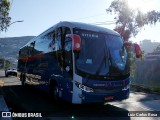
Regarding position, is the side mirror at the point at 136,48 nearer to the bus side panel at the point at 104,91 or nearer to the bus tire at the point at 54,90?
the bus side panel at the point at 104,91

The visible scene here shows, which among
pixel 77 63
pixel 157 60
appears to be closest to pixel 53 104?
pixel 77 63

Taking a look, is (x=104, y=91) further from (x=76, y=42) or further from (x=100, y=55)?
(x=76, y=42)

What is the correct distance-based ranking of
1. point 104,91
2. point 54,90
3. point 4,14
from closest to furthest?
point 104,91 < point 54,90 < point 4,14

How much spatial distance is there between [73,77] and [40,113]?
1.77 m

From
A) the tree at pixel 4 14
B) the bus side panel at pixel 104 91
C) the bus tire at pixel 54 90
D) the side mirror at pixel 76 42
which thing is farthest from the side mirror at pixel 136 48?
the tree at pixel 4 14

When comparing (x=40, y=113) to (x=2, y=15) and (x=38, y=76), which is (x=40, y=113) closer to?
(x=38, y=76)

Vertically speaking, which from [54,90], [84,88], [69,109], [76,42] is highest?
[76,42]

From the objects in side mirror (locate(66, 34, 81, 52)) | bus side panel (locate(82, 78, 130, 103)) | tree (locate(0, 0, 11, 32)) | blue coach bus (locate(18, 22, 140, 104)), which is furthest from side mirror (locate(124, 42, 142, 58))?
tree (locate(0, 0, 11, 32))

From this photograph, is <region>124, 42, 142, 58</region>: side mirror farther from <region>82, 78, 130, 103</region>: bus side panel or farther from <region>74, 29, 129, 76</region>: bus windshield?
<region>82, 78, 130, 103</region>: bus side panel

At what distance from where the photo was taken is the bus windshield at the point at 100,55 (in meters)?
11.1

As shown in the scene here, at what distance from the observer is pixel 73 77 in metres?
11.0

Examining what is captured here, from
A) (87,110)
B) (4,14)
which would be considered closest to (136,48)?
(87,110)

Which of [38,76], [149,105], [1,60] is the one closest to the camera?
[149,105]

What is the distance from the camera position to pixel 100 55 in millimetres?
→ 11328
